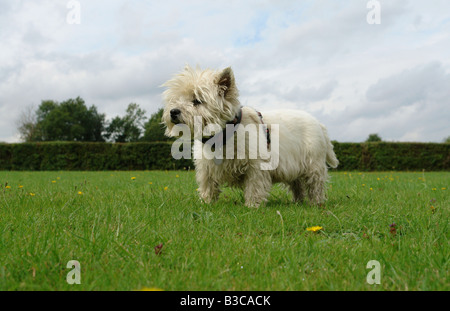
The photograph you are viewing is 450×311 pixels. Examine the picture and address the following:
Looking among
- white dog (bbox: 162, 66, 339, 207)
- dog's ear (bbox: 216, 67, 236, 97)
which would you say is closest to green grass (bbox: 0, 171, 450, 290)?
white dog (bbox: 162, 66, 339, 207)

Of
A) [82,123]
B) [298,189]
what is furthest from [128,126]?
[298,189]

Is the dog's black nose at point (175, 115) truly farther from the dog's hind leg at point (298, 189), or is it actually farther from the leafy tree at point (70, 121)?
the leafy tree at point (70, 121)

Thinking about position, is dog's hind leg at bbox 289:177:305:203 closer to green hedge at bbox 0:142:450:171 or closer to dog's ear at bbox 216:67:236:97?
dog's ear at bbox 216:67:236:97

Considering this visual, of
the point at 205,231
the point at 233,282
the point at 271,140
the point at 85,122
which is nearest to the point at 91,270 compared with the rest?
the point at 233,282

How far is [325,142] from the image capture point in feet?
17.1

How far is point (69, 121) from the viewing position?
59.8 metres

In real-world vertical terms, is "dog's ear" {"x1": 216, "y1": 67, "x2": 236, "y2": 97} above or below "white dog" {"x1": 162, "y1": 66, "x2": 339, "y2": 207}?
above

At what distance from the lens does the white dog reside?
3.88 meters

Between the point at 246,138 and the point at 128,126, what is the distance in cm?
5964

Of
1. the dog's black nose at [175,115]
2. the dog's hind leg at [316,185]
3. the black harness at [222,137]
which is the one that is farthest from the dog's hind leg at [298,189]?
the dog's black nose at [175,115]

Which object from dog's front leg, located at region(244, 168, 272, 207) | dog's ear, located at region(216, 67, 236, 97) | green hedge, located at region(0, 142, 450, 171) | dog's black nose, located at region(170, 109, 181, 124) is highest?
green hedge, located at region(0, 142, 450, 171)

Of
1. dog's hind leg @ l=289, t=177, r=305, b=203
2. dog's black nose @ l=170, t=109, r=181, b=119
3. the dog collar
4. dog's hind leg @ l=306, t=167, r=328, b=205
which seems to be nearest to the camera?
dog's black nose @ l=170, t=109, r=181, b=119

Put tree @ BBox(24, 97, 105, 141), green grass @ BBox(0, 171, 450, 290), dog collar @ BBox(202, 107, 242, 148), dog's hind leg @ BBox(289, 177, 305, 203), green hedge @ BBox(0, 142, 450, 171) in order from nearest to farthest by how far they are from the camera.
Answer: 1. green grass @ BBox(0, 171, 450, 290)
2. dog collar @ BBox(202, 107, 242, 148)
3. dog's hind leg @ BBox(289, 177, 305, 203)
4. green hedge @ BBox(0, 142, 450, 171)
5. tree @ BBox(24, 97, 105, 141)
